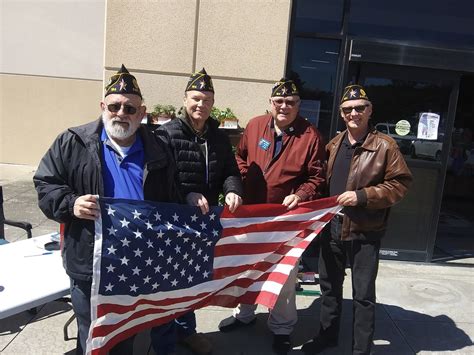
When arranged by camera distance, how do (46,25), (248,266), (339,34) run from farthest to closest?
(46,25), (339,34), (248,266)

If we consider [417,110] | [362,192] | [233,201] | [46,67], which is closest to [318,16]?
[417,110]

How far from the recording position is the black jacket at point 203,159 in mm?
3055

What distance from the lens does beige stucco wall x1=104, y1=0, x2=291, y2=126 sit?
557 centimetres

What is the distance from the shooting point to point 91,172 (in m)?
2.38

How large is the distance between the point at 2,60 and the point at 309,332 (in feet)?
30.2

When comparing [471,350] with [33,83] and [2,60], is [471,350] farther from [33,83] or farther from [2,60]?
Result: [2,60]

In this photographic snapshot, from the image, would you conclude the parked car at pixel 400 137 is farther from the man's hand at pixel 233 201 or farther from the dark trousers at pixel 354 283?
the man's hand at pixel 233 201

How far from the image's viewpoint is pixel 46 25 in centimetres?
969

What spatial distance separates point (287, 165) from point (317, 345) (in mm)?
1468

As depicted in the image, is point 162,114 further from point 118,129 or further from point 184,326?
point 118,129

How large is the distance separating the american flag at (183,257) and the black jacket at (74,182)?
3.5 inches

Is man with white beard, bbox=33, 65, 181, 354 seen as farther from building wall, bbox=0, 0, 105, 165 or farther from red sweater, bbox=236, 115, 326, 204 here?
building wall, bbox=0, 0, 105, 165

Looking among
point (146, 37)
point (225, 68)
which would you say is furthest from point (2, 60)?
point (225, 68)

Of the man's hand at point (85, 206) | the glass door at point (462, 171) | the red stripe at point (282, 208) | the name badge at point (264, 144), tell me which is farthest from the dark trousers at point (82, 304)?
the glass door at point (462, 171)
